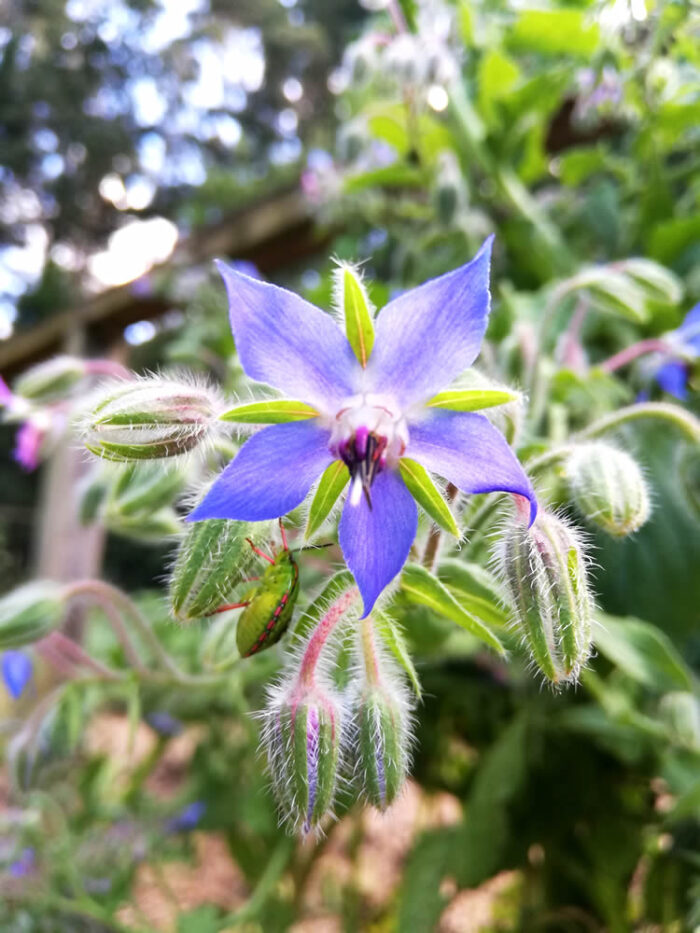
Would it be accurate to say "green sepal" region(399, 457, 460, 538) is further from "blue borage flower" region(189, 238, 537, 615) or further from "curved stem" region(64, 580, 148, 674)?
"curved stem" region(64, 580, 148, 674)

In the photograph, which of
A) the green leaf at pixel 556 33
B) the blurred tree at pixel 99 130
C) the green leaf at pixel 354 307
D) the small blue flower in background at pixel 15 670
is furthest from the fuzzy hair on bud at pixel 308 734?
the blurred tree at pixel 99 130

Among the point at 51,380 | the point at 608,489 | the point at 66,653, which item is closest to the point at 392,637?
the point at 608,489

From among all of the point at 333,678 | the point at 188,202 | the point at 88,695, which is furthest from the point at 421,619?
the point at 188,202

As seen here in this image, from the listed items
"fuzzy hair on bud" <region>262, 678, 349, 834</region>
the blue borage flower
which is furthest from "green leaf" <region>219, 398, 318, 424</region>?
"fuzzy hair on bud" <region>262, 678, 349, 834</region>

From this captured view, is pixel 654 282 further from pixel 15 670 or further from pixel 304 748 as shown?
pixel 15 670

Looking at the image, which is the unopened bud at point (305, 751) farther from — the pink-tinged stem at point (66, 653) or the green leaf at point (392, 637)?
the pink-tinged stem at point (66, 653)

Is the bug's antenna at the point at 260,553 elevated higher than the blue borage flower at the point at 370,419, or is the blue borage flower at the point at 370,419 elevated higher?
the blue borage flower at the point at 370,419

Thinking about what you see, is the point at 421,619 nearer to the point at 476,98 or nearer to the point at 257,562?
the point at 257,562
